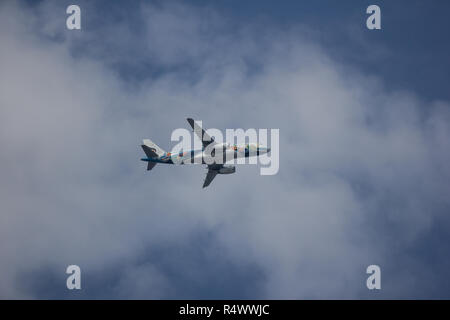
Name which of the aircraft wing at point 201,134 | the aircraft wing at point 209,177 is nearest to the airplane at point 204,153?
the aircraft wing at point 201,134

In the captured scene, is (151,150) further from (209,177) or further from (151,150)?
(209,177)

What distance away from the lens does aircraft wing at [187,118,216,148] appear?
115875mm

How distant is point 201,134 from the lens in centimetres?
11675

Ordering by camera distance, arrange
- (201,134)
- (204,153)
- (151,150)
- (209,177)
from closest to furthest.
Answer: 1. (201,134)
2. (204,153)
3. (151,150)
4. (209,177)

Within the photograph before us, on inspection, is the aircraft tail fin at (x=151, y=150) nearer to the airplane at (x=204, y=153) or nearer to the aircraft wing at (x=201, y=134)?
the airplane at (x=204, y=153)

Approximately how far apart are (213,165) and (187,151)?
6815 mm

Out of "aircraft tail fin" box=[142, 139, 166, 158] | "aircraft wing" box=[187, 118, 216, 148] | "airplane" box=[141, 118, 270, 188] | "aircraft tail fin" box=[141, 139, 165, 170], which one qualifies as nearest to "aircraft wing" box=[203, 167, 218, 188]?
"airplane" box=[141, 118, 270, 188]

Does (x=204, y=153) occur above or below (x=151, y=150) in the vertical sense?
below

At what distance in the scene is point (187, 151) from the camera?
398ft

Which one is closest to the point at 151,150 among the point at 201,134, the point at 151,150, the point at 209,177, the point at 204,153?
the point at 151,150

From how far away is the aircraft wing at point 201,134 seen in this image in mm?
115875

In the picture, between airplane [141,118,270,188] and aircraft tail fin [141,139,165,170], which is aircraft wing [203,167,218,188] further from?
aircraft tail fin [141,139,165,170]
